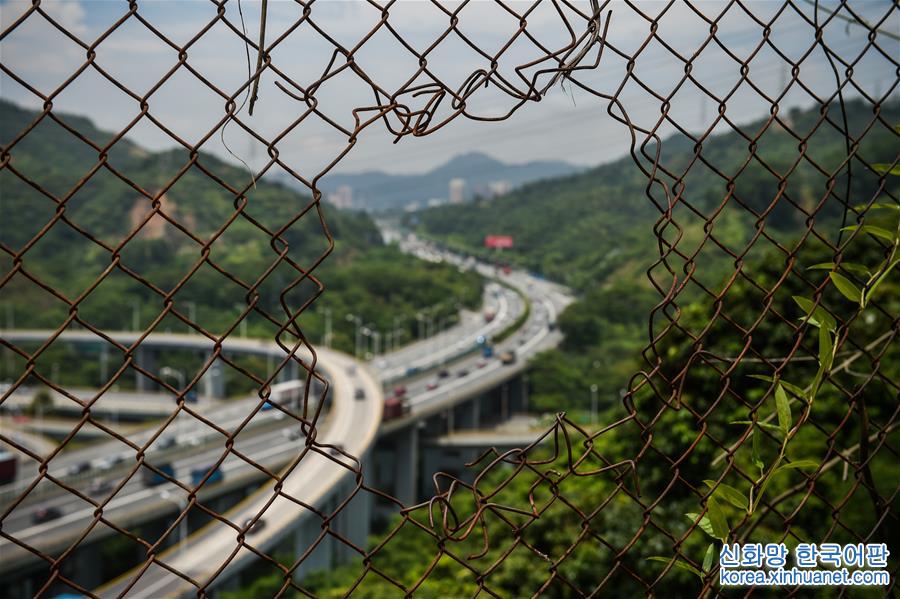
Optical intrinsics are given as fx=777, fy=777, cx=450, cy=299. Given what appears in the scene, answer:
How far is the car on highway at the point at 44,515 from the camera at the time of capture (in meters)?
20.3

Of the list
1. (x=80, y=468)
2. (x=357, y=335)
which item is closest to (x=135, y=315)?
(x=357, y=335)

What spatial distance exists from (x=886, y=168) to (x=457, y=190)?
7454cm

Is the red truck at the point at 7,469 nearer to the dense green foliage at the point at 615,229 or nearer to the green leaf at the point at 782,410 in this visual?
the dense green foliage at the point at 615,229

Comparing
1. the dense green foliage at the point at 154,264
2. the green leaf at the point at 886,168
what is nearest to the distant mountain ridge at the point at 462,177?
the dense green foliage at the point at 154,264

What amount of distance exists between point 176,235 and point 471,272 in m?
19.0

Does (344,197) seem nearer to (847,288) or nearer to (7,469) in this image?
(7,469)

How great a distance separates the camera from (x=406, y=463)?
29.0 m

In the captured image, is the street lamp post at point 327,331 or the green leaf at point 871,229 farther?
the street lamp post at point 327,331

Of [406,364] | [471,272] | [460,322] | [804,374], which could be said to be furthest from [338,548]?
[471,272]

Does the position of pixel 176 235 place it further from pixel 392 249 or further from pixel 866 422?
pixel 866 422

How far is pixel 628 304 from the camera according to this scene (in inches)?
1537

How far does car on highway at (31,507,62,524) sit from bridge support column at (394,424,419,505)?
11773mm

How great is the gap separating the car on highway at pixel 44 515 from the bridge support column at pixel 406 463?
11773 mm

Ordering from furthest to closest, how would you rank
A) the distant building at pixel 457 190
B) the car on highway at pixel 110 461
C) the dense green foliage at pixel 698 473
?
1. the distant building at pixel 457 190
2. the car on highway at pixel 110 461
3. the dense green foliage at pixel 698 473
